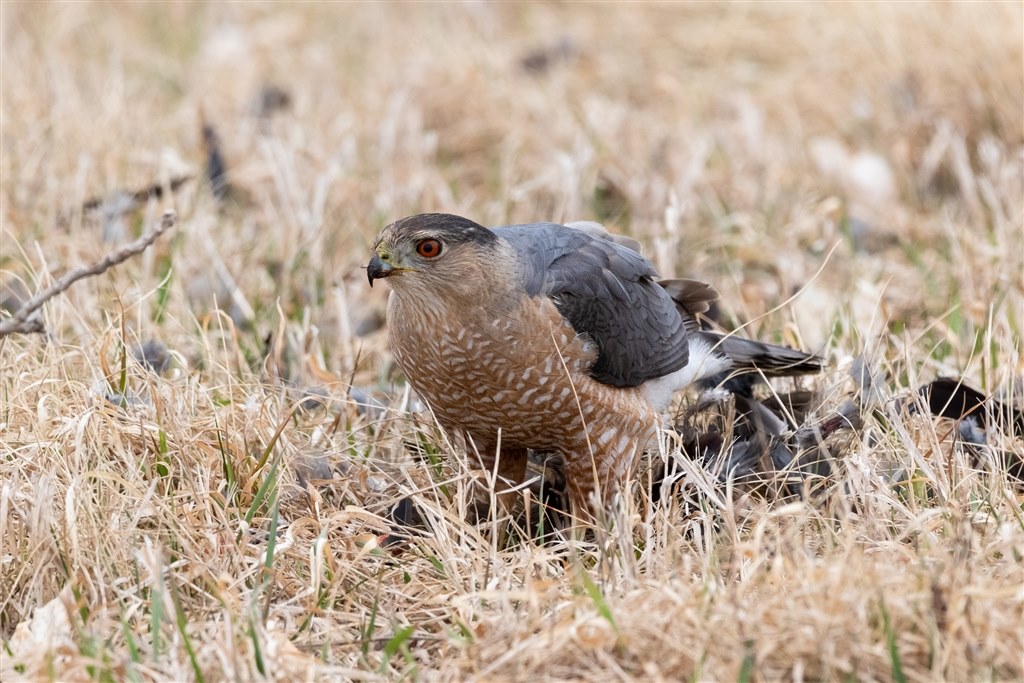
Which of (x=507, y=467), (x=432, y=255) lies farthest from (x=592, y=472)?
(x=432, y=255)

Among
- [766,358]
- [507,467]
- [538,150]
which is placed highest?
[538,150]

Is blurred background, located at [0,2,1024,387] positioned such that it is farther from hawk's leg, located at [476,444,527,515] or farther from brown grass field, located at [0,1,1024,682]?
hawk's leg, located at [476,444,527,515]

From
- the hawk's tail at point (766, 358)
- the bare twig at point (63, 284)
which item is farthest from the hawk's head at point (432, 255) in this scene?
the hawk's tail at point (766, 358)

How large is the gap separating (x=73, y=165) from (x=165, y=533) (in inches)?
131

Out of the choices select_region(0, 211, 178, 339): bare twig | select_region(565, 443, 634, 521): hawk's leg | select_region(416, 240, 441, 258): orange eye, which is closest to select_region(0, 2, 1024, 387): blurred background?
select_region(0, 211, 178, 339): bare twig

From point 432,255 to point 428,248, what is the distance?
23 millimetres

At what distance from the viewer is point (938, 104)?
6918mm

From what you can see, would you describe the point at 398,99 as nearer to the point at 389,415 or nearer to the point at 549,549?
the point at 389,415

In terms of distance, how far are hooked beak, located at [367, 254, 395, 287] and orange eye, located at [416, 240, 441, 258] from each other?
9cm

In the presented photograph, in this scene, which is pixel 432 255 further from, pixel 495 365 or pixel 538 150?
pixel 538 150

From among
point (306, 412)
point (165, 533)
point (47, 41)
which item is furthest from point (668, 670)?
point (47, 41)

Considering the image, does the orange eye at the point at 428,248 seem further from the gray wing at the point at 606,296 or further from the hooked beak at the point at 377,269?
the gray wing at the point at 606,296

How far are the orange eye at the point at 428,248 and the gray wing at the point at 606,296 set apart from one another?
0.93 ft

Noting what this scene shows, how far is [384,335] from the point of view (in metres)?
5.30
